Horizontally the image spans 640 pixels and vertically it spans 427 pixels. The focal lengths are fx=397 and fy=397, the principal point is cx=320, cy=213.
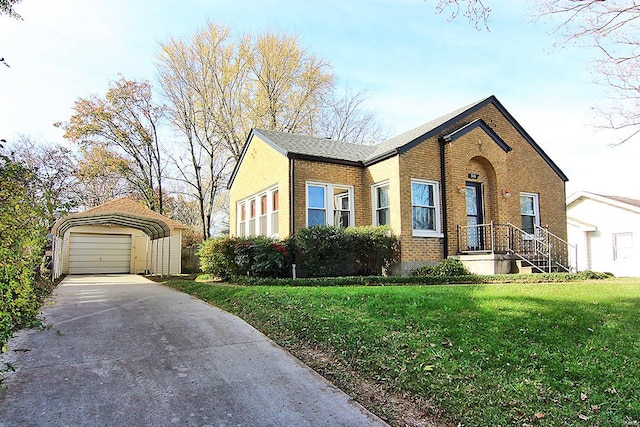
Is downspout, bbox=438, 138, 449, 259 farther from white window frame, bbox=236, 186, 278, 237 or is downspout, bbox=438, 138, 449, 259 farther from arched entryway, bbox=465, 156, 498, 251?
white window frame, bbox=236, 186, 278, 237

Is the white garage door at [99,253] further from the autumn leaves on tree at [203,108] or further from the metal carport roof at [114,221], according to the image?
the autumn leaves on tree at [203,108]

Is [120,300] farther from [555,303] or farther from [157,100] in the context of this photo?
[157,100]

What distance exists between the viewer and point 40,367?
4105mm

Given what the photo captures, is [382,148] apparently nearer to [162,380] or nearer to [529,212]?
[529,212]

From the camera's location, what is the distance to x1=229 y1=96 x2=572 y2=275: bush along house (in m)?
12.3

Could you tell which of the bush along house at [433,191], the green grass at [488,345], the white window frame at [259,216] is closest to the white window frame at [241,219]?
the white window frame at [259,216]

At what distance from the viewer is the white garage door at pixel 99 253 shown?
21.1 metres

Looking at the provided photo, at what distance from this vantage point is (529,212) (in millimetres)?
15203

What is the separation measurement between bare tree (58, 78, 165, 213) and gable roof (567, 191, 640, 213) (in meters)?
24.3

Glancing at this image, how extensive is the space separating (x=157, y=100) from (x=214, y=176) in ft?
18.9

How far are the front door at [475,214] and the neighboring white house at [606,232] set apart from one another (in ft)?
28.5

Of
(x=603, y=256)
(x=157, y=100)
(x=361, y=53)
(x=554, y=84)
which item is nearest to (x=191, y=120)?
(x=157, y=100)

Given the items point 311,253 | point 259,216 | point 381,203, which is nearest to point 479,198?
point 381,203

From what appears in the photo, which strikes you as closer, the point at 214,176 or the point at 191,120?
the point at 191,120
